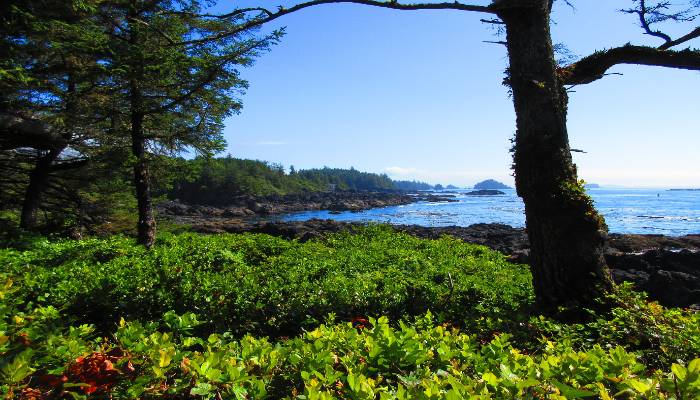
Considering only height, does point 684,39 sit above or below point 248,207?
above

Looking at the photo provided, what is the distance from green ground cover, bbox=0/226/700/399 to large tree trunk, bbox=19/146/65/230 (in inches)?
277

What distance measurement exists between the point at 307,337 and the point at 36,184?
516 inches

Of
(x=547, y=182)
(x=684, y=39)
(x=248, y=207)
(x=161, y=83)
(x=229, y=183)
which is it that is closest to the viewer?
(x=547, y=182)

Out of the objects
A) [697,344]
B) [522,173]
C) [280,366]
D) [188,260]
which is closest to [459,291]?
[522,173]

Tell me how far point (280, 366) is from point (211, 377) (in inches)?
18.7

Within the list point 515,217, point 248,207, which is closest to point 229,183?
point 248,207

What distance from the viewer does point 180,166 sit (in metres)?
A: 11.1

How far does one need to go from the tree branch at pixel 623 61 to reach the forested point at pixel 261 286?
0.02m

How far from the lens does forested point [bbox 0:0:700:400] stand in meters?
1.85

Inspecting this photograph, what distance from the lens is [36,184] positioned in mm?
11828

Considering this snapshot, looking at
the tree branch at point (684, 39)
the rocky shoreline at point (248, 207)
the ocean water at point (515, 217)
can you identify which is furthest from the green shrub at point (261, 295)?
the rocky shoreline at point (248, 207)

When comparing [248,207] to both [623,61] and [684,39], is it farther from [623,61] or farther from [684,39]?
[684,39]

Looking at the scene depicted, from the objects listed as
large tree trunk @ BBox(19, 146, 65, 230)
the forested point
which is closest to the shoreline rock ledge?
the forested point

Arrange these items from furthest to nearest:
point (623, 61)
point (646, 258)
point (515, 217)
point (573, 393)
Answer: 1. point (515, 217)
2. point (646, 258)
3. point (623, 61)
4. point (573, 393)
